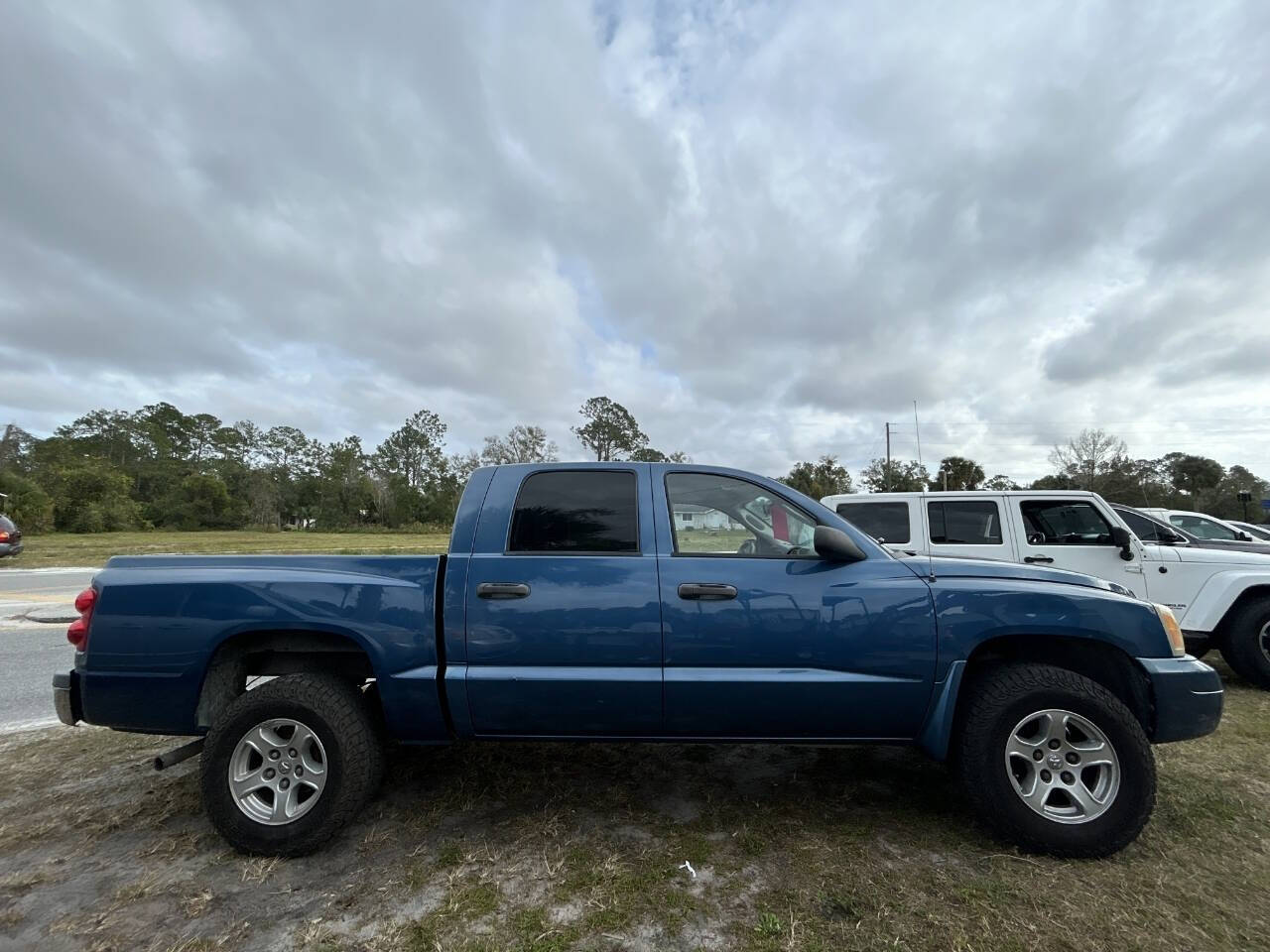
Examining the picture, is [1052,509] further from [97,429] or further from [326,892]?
[97,429]

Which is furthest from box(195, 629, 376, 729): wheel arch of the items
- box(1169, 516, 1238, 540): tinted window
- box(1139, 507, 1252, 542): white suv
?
box(1169, 516, 1238, 540): tinted window

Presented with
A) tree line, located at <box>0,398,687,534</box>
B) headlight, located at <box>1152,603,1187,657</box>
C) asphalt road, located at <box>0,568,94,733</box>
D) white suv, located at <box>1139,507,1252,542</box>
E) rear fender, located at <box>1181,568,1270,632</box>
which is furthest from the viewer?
tree line, located at <box>0,398,687,534</box>

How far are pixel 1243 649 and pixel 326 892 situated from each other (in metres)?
7.22

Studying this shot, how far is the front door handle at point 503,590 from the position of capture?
2766 millimetres

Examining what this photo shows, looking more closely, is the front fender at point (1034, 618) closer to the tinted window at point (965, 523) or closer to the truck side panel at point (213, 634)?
the truck side panel at point (213, 634)

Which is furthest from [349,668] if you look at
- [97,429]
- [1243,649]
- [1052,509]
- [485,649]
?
Result: [97,429]

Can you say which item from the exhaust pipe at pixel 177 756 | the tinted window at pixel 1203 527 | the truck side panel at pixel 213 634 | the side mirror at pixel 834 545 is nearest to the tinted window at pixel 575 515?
the truck side panel at pixel 213 634

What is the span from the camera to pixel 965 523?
6.26m

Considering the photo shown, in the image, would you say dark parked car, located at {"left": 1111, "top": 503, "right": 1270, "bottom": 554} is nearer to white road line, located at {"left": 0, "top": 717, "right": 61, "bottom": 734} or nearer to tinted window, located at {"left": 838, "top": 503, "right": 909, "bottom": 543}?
tinted window, located at {"left": 838, "top": 503, "right": 909, "bottom": 543}

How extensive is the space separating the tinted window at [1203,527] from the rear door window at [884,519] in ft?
20.4

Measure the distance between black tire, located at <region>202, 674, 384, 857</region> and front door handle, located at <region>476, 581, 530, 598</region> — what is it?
2.75 ft

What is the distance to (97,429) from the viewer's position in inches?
2557

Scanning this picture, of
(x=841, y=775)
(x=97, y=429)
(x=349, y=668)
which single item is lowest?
(x=841, y=775)

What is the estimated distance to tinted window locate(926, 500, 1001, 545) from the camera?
241 inches
